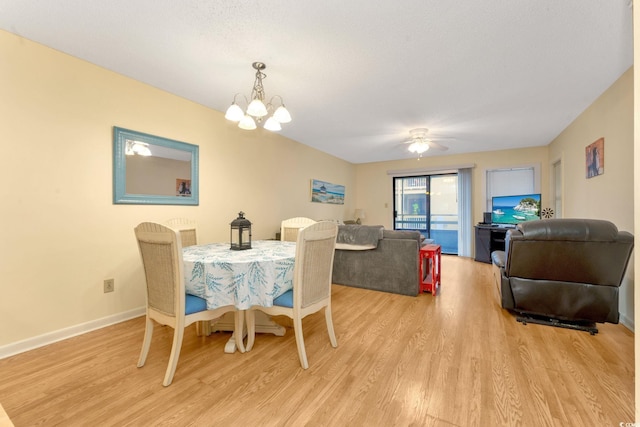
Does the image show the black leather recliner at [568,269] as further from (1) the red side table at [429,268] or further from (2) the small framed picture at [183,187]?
(2) the small framed picture at [183,187]

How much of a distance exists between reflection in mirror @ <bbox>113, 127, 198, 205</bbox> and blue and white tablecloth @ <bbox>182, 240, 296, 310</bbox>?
1.29m

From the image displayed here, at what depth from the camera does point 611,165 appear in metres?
2.65

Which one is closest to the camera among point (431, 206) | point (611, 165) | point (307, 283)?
point (307, 283)

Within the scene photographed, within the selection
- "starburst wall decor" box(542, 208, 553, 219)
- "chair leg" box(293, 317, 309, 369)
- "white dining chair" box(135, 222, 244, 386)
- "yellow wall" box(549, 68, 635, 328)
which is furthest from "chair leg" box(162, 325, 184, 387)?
"starburst wall decor" box(542, 208, 553, 219)

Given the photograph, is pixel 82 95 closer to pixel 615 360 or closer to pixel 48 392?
pixel 48 392

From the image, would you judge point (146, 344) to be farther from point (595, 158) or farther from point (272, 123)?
point (595, 158)

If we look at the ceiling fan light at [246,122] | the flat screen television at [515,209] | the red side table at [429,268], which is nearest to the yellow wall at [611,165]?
the flat screen television at [515,209]

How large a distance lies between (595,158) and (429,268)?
219 cm

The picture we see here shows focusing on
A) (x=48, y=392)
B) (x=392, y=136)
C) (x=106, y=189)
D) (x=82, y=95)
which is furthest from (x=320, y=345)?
(x=392, y=136)

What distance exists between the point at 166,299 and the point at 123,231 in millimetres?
1357

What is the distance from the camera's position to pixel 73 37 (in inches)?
79.2

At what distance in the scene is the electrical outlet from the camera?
8.00ft

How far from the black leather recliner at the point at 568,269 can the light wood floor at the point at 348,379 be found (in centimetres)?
17

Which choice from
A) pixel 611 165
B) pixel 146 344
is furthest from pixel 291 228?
pixel 611 165
